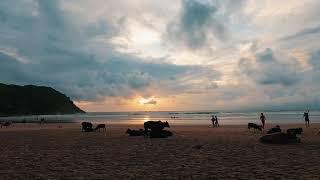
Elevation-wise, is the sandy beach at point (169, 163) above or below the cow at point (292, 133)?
below

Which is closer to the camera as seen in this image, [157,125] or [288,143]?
[288,143]

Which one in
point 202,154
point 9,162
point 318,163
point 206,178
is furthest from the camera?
point 202,154

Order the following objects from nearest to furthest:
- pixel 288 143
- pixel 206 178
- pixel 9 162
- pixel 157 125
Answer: pixel 206 178 < pixel 9 162 < pixel 288 143 < pixel 157 125

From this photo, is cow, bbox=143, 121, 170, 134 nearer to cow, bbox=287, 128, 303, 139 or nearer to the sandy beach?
cow, bbox=287, 128, 303, 139

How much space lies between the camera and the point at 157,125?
115ft

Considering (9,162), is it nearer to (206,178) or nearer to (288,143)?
(206,178)

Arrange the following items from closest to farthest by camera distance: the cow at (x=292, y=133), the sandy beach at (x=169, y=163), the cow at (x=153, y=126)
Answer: the sandy beach at (x=169, y=163), the cow at (x=292, y=133), the cow at (x=153, y=126)

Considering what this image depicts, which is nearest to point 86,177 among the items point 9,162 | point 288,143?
point 9,162

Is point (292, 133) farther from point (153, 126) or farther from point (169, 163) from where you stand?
point (169, 163)

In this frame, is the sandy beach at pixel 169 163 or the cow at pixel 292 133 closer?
the sandy beach at pixel 169 163

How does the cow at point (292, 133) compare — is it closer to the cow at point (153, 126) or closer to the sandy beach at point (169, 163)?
the sandy beach at point (169, 163)

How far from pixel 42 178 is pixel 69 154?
748 centimetres

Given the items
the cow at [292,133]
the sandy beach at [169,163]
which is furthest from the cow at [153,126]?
the sandy beach at [169,163]

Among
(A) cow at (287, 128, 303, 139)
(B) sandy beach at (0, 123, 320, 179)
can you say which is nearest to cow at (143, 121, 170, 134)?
(A) cow at (287, 128, 303, 139)
